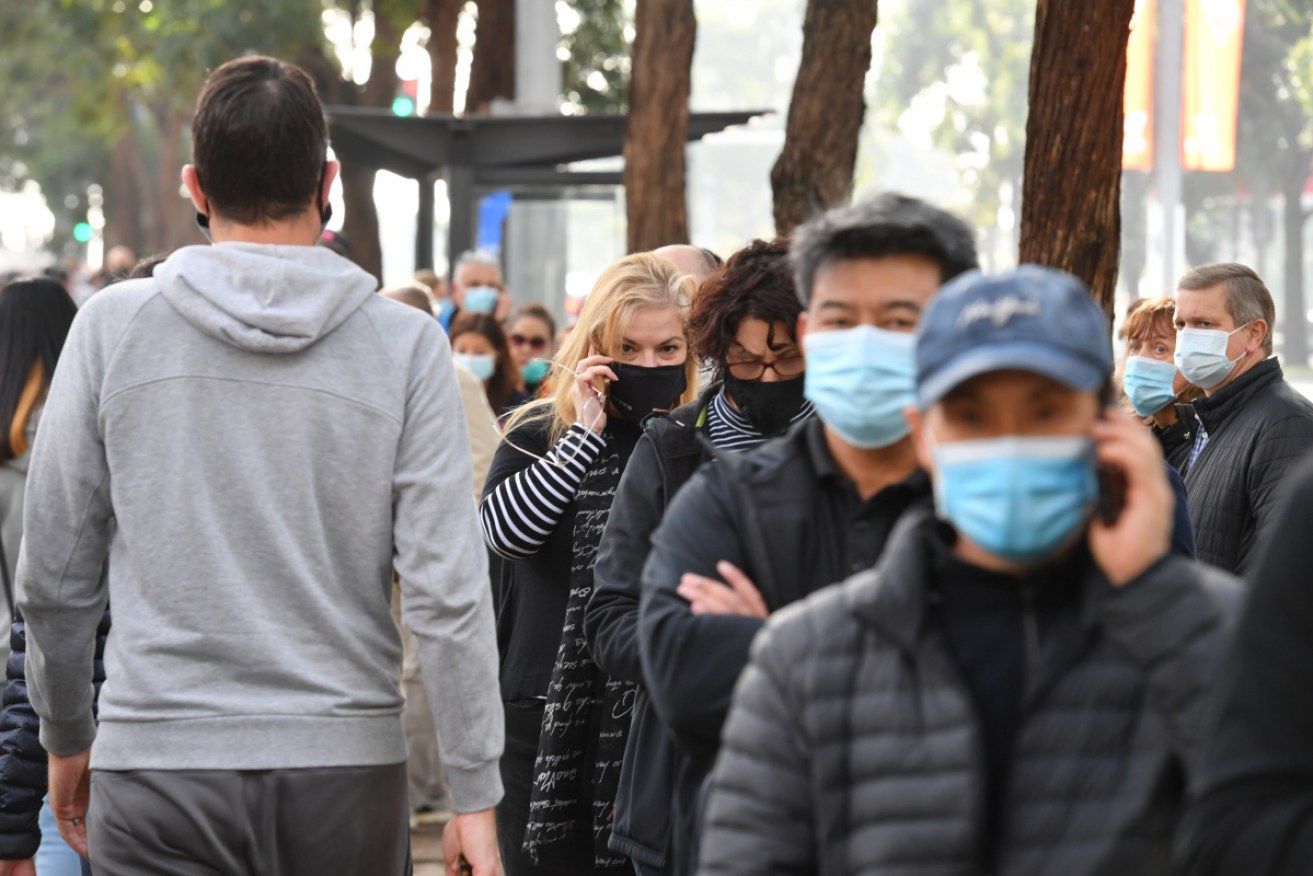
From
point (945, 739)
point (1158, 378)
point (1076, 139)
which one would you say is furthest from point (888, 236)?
point (1158, 378)

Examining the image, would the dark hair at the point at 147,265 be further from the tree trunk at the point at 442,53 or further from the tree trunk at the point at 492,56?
the tree trunk at the point at 442,53

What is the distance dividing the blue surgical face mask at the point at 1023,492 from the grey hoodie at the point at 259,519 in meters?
1.52

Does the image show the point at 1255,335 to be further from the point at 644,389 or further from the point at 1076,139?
the point at 644,389

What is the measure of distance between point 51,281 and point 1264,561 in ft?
13.4

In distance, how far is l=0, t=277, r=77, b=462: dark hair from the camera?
5125 millimetres

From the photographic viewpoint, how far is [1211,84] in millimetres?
13758

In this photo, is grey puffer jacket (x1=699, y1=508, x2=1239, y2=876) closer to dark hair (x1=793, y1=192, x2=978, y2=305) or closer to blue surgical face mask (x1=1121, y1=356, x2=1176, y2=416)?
dark hair (x1=793, y1=192, x2=978, y2=305)

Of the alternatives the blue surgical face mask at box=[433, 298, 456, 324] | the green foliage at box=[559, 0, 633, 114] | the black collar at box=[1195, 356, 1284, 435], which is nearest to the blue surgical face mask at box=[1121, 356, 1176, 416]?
the black collar at box=[1195, 356, 1284, 435]

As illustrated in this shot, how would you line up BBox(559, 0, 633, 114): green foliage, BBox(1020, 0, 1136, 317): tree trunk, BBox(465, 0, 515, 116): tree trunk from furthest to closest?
BBox(559, 0, 633, 114): green foliage, BBox(465, 0, 515, 116): tree trunk, BBox(1020, 0, 1136, 317): tree trunk

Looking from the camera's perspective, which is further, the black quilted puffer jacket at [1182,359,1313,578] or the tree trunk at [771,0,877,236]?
the tree trunk at [771,0,877,236]

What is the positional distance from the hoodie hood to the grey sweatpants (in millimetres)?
762

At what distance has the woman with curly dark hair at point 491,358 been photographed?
1007 cm

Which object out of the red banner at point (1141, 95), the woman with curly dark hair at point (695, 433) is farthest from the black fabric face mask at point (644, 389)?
the red banner at point (1141, 95)

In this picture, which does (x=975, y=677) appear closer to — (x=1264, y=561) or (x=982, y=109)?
(x=1264, y=561)
